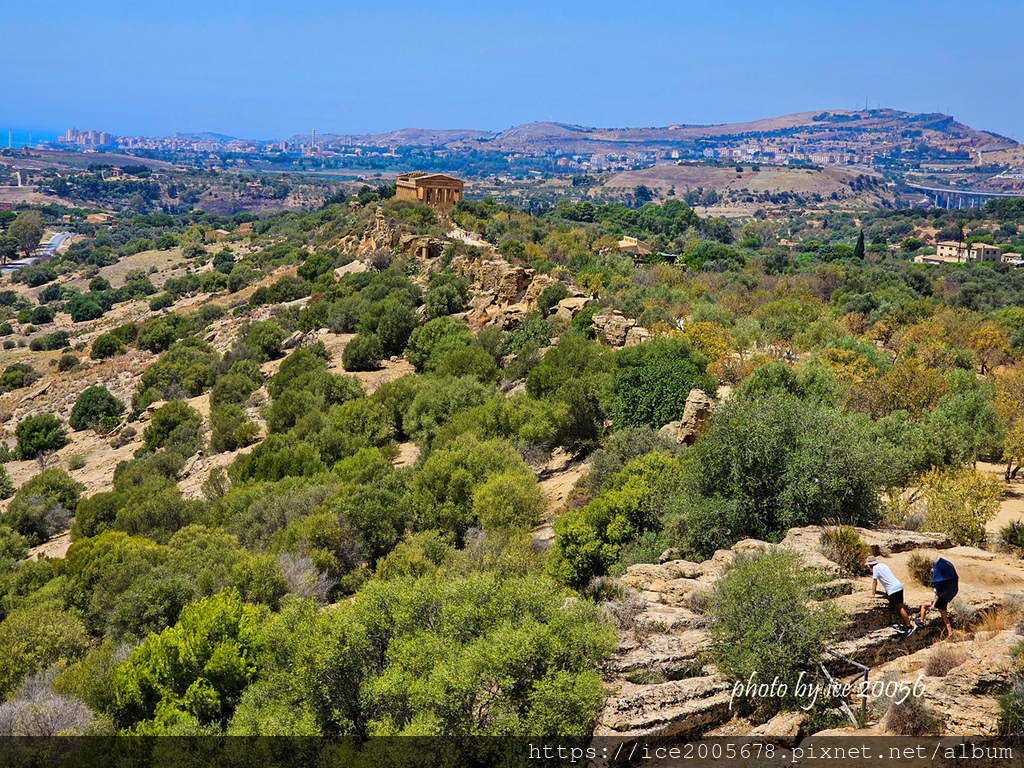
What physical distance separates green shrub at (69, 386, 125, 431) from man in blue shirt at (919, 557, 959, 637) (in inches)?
1581

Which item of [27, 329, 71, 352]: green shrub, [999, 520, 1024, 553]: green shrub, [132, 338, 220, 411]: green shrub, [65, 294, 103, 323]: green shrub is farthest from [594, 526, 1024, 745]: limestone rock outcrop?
[65, 294, 103, 323]: green shrub

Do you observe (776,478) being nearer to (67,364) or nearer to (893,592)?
(893,592)

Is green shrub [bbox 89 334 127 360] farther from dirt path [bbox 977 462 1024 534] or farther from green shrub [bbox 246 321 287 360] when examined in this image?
dirt path [bbox 977 462 1024 534]

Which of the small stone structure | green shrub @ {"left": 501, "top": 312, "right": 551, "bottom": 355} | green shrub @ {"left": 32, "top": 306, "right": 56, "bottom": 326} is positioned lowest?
green shrub @ {"left": 32, "top": 306, "right": 56, "bottom": 326}

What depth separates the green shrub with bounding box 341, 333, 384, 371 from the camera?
37625 millimetres

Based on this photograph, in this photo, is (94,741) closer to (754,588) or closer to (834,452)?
(754,588)

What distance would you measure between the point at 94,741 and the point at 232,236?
101 meters

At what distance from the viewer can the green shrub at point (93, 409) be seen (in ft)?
131

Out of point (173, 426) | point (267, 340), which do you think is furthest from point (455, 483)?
point (267, 340)

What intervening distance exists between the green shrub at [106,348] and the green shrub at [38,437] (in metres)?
16.1

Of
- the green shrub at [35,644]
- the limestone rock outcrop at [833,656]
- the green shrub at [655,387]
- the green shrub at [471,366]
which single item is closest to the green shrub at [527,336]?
the green shrub at [471,366]

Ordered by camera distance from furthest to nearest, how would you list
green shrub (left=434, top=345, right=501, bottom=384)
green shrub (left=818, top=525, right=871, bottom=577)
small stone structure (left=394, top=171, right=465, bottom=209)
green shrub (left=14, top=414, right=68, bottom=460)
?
small stone structure (left=394, top=171, right=465, bottom=209) → green shrub (left=14, top=414, right=68, bottom=460) → green shrub (left=434, top=345, right=501, bottom=384) → green shrub (left=818, top=525, right=871, bottom=577)

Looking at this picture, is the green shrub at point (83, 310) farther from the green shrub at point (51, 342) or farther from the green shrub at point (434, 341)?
the green shrub at point (434, 341)

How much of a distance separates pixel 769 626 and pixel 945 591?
246 centimetres
